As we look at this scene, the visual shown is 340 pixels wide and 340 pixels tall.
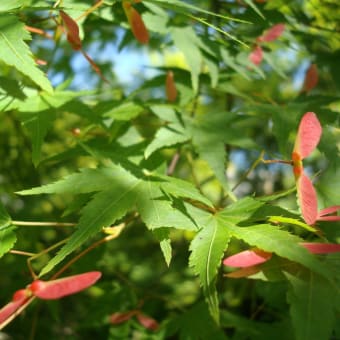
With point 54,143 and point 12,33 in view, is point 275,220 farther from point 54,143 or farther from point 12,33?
point 54,143

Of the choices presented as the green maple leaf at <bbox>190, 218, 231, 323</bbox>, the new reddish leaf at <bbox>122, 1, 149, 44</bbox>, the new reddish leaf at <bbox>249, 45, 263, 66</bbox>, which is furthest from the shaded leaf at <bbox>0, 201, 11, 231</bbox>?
the new reddish leaf at <bbox>249, 45, 263, 66</bbox>

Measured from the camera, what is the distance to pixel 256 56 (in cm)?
120

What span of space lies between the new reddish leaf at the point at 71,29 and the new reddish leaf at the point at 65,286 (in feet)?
1.64

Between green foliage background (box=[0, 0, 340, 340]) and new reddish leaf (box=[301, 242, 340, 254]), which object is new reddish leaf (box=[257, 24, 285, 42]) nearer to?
green foliage background (box=[0, 0, 340, 340])

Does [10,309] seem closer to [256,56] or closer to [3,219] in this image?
[3,219]

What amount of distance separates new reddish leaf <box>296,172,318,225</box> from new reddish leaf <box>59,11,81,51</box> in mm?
515

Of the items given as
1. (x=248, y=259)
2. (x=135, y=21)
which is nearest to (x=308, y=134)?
(x=248, y=259)

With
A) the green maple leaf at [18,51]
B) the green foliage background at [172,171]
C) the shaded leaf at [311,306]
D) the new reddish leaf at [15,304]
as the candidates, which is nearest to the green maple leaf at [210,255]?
the green foliage background at [172,171]

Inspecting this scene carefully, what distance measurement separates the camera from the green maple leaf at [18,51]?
78cm

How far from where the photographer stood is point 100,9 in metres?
1.05

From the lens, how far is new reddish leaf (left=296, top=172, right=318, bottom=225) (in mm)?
714

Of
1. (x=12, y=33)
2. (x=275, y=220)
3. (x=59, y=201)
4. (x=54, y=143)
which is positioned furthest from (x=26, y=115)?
(x=59, y=201)

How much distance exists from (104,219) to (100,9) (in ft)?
1.78

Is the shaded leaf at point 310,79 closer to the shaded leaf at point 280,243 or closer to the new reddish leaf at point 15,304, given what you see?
the shaded leaf at point 280,243
